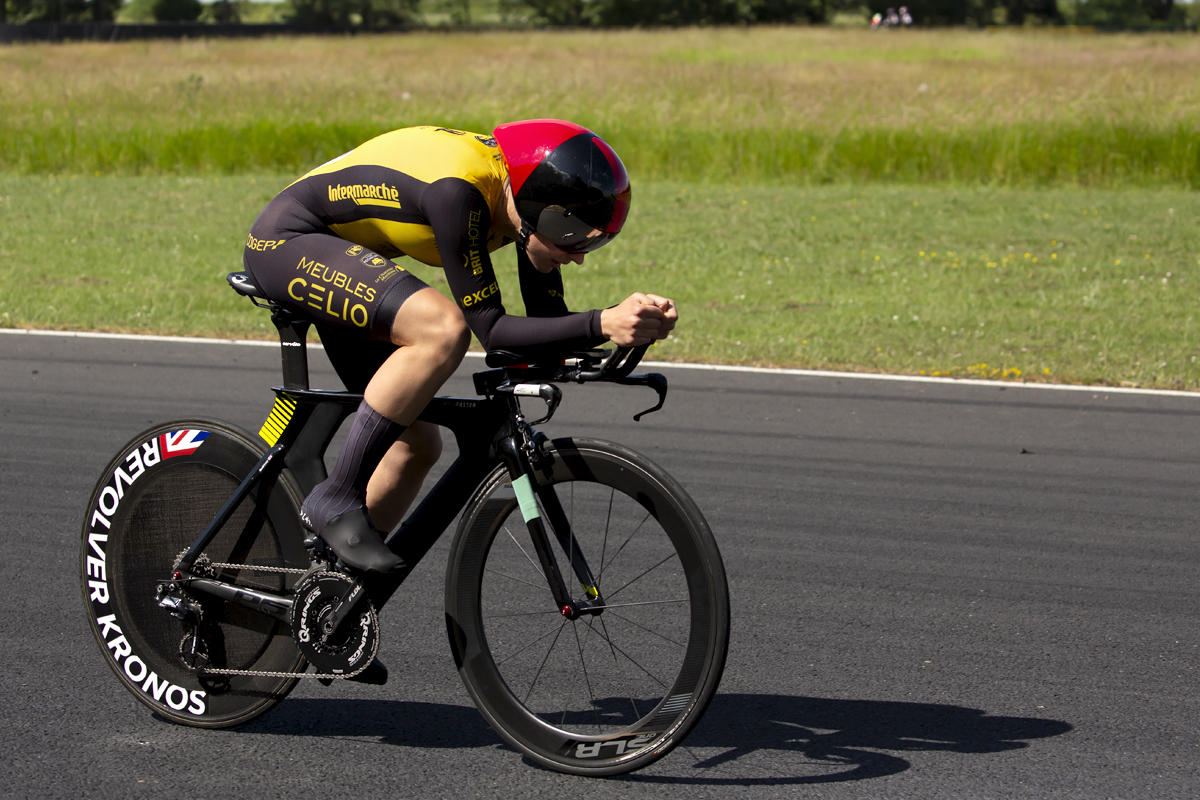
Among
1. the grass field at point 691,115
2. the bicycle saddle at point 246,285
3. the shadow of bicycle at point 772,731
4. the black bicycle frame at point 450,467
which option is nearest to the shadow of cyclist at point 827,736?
the shadow of bicycle at point 772,731

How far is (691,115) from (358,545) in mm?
17674

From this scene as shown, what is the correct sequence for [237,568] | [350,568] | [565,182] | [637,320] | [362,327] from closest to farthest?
[637,320]
[565,182]
[362,327]
[350,568]
[237,568]

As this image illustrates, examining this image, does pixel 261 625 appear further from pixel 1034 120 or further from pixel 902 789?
pixel 1034 120

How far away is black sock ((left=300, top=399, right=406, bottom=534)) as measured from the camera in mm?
3262

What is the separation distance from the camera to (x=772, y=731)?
3742 millimetres

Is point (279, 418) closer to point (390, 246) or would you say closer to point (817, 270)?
point (390, 246)

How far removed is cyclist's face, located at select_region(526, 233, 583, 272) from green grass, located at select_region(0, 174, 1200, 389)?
578cm

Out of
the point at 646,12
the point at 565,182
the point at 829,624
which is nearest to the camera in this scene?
the point at 565,182

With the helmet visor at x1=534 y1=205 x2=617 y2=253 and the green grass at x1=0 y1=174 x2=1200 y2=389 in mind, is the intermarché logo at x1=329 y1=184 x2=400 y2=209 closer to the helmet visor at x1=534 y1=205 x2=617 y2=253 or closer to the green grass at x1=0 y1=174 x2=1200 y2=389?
the helmet visor at x1=534 y1=205 x2=617 y2=253

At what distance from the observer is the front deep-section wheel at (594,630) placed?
10.4ft

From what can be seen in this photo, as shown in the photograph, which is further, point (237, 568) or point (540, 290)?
point (237, 568)

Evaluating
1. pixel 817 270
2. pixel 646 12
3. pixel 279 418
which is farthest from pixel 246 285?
pixel 646 12

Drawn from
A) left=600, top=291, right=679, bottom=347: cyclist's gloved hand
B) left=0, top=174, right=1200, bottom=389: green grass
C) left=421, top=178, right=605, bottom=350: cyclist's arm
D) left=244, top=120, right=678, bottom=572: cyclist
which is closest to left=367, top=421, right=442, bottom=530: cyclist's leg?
left=244, top=120, right=678, bottom=572: cyclist

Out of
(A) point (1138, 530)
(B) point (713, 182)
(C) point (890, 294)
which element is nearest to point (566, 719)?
(A) point (1138, 530)
